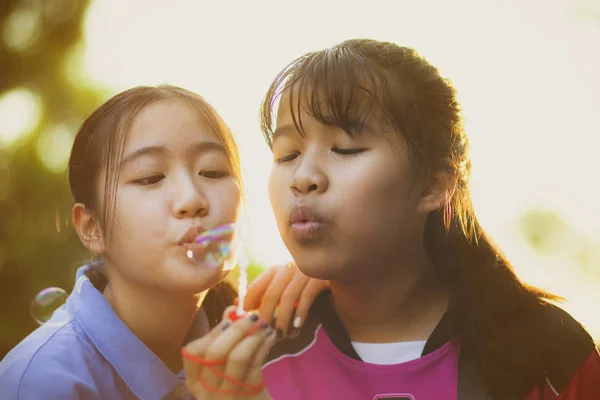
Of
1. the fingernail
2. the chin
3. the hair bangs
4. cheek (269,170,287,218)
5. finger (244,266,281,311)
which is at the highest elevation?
the hair bangs

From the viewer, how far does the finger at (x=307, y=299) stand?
0.92 metres

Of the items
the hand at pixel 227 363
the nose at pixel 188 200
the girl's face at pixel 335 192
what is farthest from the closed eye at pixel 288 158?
the hand at pixel 227 363

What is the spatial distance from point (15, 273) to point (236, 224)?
2.71ft

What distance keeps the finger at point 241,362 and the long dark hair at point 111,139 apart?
220 millimetres

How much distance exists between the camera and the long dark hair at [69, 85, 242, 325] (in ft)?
2.68

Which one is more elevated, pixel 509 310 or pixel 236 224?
pixel 236 224

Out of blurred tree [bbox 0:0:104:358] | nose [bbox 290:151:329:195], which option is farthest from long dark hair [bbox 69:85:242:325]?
blurred tree [bbox 0:0:104:358]

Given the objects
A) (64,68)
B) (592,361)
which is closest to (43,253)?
(64,68)

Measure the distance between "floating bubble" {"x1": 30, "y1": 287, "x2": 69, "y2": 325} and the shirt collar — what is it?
19 centimetres

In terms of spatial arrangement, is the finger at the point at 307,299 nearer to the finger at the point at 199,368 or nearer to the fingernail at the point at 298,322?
the fingernail at the point at 298,322

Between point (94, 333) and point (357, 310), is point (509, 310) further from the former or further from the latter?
point (94, 333)

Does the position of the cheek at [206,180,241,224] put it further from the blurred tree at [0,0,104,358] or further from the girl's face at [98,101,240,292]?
the blurred tree at [0,0,104,358]

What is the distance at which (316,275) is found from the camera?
0.81 metres

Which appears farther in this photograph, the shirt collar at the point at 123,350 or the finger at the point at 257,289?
the finger at the point at 257,289
